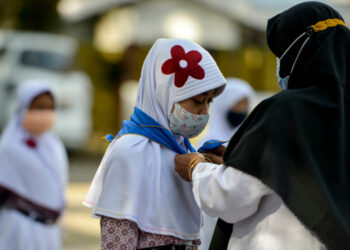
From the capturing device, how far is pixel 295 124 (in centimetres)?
241

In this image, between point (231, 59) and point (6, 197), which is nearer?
point (6, 197)

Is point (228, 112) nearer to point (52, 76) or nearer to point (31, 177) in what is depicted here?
point (31, 177)

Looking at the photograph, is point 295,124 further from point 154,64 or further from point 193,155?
point 154,64

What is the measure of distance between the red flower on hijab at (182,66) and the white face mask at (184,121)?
0.37 feet

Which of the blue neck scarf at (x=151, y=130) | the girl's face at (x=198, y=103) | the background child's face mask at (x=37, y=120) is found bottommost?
the background child's face mask at (x=37, y=120)

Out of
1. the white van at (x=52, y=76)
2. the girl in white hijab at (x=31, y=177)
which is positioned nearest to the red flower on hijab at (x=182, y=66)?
the girl in white hijab at (x=31, y=177)

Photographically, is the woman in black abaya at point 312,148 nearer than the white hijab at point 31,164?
Yes

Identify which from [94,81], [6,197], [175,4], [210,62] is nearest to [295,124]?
[210,62]

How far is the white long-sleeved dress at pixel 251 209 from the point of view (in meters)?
2.45

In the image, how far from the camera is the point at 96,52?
17.3 meters

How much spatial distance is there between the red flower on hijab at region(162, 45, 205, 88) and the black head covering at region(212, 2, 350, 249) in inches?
18.6

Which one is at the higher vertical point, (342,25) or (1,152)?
(342,25)

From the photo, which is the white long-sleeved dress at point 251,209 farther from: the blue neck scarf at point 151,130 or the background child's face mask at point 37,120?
the background child's face mask at point 37,120

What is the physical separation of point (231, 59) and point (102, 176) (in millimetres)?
15154
